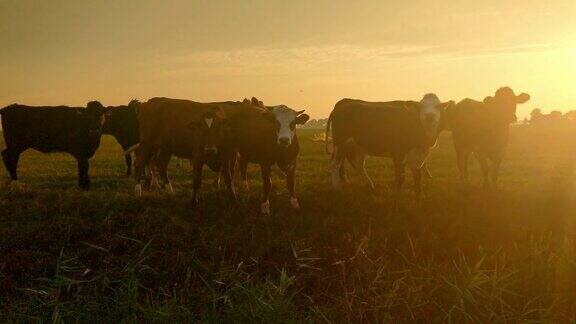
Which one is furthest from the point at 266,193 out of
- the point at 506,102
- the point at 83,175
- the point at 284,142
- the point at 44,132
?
the point at 506,102

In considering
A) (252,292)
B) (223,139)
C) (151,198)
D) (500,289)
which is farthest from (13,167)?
(500,289)

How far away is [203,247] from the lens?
721 cm

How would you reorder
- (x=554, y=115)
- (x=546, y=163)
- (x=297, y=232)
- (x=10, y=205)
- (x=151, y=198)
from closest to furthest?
(x=297, y=232) → (x=10, y=205) → (x=151, y=198) → (x=546, y=163) → (x=554, y=115)

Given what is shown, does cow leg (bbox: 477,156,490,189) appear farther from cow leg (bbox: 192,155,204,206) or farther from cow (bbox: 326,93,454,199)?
cow leg (bbox: 192,155,204,206)

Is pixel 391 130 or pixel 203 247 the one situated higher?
pixel 391 130

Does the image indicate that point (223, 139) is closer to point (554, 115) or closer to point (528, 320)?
point (528, 320)

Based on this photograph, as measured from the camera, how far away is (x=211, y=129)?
9906 mm

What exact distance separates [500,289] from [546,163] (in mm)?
17949

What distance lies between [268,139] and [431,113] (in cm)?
366

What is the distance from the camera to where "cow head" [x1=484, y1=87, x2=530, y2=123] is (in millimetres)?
Answer: 13587

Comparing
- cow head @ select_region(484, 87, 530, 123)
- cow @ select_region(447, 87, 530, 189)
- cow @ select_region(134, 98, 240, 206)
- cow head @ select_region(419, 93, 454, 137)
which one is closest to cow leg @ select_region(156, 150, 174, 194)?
cow @ select_region(134, 98, 240, 206)

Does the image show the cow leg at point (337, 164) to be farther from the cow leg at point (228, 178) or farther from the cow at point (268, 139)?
the cow leg at point (228, 178)

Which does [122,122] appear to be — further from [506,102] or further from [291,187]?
[506,102]

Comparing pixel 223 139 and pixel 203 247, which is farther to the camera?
pixel 223 139
